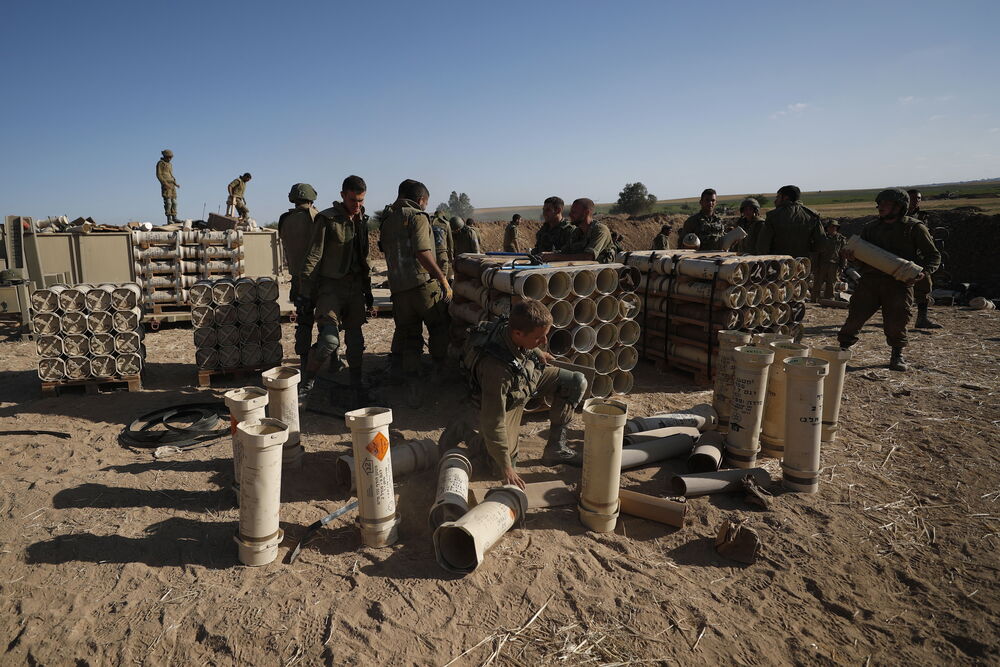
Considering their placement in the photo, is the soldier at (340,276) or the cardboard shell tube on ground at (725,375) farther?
the soldier at (340,276)

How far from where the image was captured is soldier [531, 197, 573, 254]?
763 centimetres

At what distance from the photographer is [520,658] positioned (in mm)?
2625

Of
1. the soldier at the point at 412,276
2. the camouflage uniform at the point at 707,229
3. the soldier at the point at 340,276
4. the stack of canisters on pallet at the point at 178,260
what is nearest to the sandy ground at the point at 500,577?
the soldier at the point at 340,276

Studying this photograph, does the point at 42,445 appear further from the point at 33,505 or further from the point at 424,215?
the point at 424,215

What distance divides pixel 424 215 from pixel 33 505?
4.05 metres

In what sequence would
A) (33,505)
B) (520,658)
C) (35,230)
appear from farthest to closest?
(35,230) → (33,505) → (520,658)

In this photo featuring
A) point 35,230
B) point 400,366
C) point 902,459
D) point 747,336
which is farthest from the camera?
point 35,230

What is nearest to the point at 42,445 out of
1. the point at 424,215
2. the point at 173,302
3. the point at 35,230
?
the point at 424,215

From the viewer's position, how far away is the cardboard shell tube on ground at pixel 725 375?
5.03 meters

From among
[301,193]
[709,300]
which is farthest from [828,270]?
[301,193]

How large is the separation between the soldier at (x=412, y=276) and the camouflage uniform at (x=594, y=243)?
2.01 m

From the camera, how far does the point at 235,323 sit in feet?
22.1

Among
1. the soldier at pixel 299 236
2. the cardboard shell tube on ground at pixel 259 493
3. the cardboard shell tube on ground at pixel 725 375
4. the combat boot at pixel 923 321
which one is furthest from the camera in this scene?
the combat boot at pixel 923 321

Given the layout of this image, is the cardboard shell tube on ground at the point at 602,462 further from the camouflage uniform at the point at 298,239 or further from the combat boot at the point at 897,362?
the combat boot at the point at 897,362
